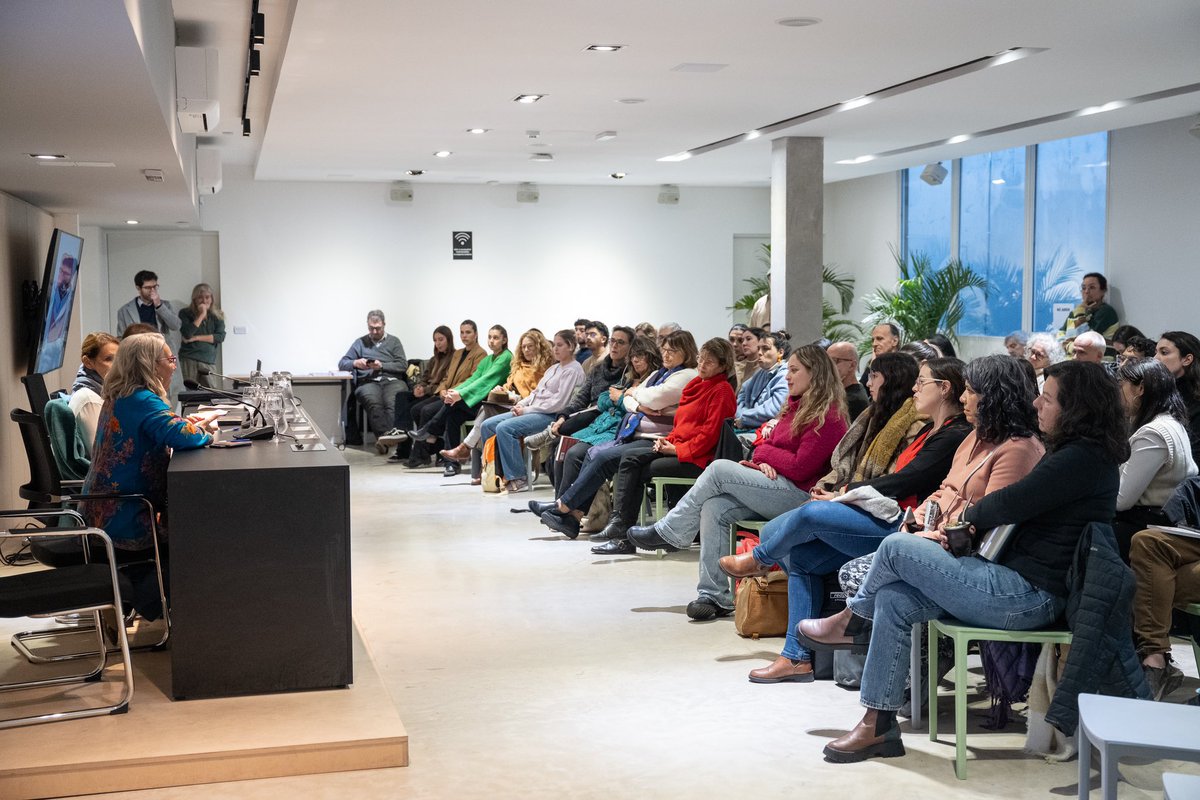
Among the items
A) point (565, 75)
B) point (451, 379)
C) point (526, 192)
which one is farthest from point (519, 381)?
point (526, 192)

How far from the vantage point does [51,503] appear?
17.7 feet

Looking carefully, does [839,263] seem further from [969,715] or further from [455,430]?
[969,715]

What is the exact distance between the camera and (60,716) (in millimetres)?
3742

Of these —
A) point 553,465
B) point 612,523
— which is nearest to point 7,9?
point 612,523

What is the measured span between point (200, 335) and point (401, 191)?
111 inches

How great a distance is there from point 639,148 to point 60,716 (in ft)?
25.3

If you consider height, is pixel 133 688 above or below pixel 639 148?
below

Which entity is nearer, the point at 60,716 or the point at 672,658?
the point at 60,716

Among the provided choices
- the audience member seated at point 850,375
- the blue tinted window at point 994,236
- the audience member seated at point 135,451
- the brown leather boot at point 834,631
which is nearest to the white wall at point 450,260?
the blue tinted window at point 994,236

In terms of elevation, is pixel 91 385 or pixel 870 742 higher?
pixel 91 385

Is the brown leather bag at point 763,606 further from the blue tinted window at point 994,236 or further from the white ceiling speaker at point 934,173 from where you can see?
the white ceiling speaker at point 934,173

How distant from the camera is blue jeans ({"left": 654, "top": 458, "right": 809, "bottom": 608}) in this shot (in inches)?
207

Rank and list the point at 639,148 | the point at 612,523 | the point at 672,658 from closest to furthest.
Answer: the point at 672,658 → the point at 612,523 → the point at 639,148

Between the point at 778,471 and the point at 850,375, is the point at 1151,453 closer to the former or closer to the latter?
the point at 778,471
